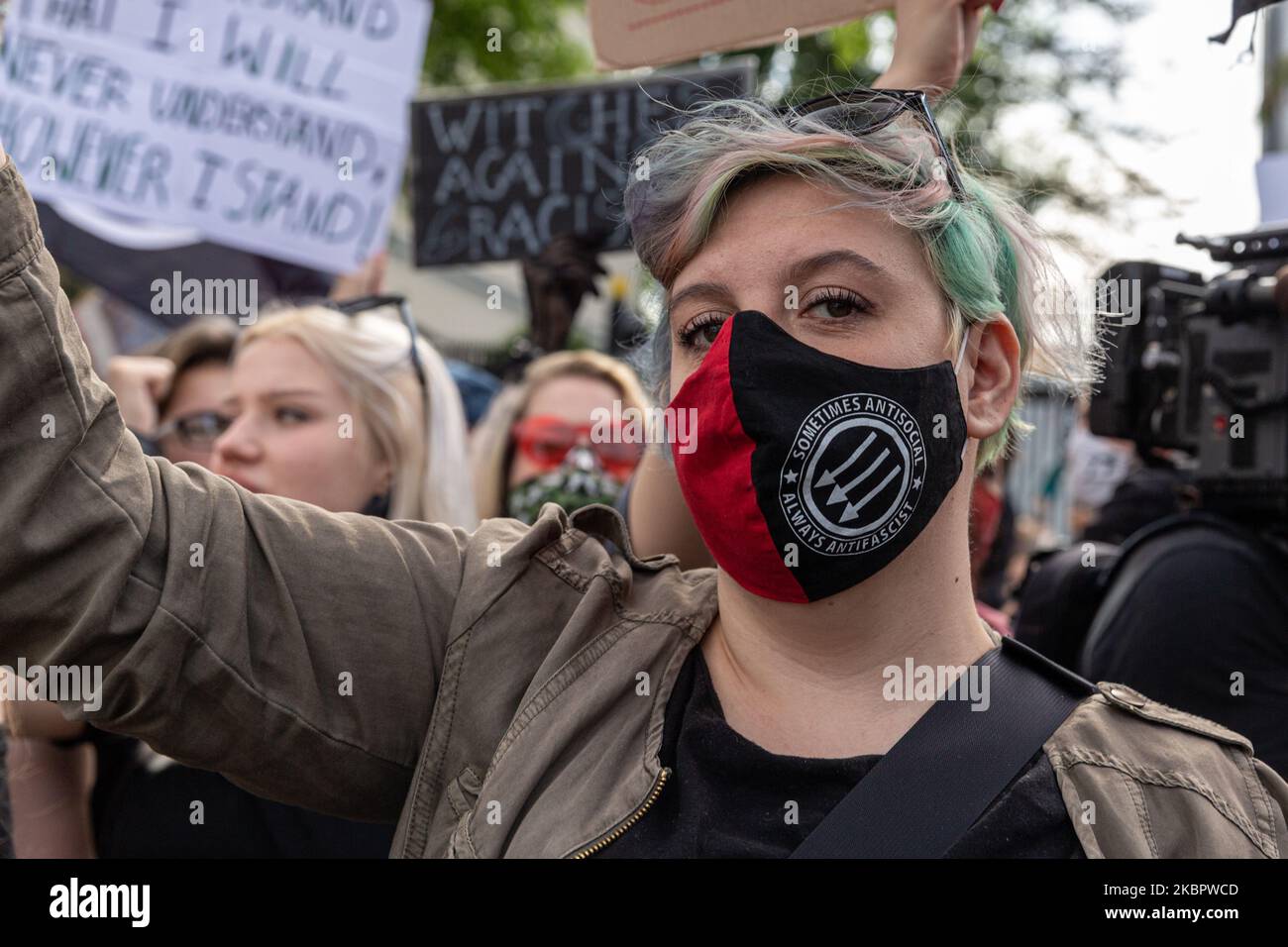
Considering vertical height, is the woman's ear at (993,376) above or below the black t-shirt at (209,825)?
above

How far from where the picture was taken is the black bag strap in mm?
1681

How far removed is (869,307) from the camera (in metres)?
1.85

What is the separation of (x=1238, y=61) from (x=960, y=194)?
59cm

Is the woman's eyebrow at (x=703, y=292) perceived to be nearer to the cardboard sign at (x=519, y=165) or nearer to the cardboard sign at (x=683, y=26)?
the cardboard sign at (x=683, y=26)

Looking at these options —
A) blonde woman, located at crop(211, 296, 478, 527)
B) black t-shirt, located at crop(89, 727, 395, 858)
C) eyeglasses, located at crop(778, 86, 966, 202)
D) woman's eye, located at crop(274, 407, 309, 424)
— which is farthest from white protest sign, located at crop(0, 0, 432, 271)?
eyeglasses, located at crop(778, 86, 966, 202)

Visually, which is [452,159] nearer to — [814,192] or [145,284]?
Result: [145,284]

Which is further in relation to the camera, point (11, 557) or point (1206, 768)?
point (1206, 768)

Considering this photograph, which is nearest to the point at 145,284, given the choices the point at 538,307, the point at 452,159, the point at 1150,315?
the point at 452,159

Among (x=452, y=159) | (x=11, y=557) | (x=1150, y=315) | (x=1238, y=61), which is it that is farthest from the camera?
(x=452, y=159)

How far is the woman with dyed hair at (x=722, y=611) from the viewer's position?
1.70 m

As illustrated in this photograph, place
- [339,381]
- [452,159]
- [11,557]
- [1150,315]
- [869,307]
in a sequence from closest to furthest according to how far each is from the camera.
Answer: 1. [11,557]
2. [869,307]
3. [1150,315]
4. [339,381]
5. [452,159]

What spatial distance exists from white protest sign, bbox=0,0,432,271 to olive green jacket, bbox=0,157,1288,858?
3.53m

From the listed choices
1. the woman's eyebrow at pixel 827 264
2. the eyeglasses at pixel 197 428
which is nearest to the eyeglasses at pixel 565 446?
the eyeglasses at pixel 197 428
